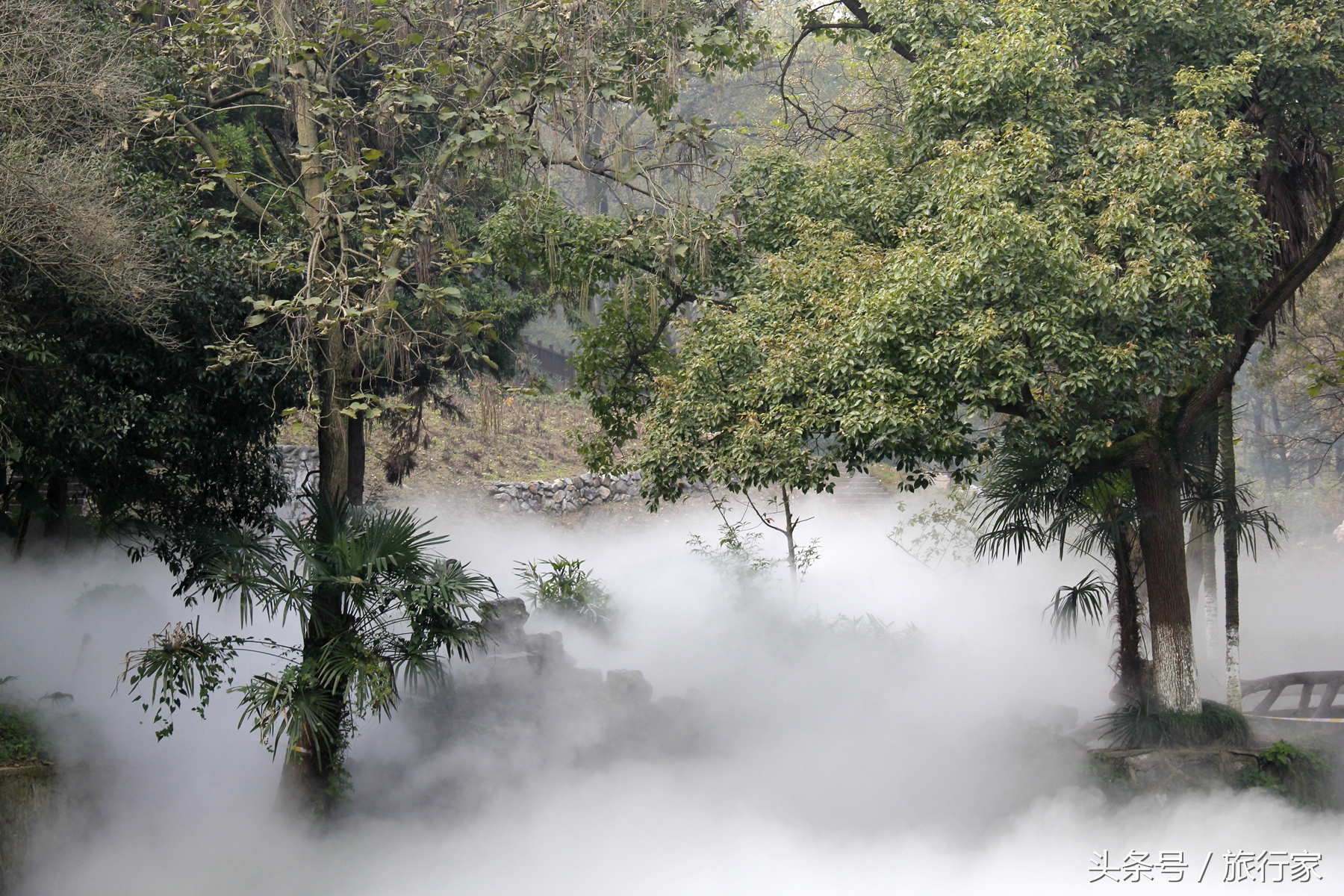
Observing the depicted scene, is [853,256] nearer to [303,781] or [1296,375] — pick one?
[303,781]

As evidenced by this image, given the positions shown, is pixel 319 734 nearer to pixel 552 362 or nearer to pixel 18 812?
pixel 18 812

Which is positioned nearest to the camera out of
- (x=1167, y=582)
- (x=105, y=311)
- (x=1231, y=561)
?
(x=105, y=311)

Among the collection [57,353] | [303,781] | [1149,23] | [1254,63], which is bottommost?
[303,781]

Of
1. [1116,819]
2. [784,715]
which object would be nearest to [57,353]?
[784,715]

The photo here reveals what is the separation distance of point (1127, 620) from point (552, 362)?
2456 cm

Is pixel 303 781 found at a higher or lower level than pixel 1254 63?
lower

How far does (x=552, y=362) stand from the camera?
33.2 m

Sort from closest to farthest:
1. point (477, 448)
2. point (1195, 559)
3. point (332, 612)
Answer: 1. point (332, 612)
2. point (1195, 559)
3. point (477, 448)

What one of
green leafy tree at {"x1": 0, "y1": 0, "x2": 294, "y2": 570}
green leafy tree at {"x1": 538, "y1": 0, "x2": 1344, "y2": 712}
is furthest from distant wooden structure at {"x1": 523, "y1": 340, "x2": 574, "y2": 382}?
green leafy tree at {"x1": 0, "y1": 0, "x2": 294, "y2": 570}

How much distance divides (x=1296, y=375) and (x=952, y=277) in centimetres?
1835

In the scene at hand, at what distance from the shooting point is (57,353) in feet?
23.9

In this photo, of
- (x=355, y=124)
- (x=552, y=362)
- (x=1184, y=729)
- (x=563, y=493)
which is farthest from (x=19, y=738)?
(x=552, y=362)

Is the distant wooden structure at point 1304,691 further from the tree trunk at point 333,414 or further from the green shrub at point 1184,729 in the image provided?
the tree trunk at point 333,414

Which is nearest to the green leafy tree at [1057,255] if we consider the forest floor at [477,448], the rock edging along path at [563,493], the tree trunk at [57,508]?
the tree trunk at [57,508]
